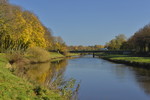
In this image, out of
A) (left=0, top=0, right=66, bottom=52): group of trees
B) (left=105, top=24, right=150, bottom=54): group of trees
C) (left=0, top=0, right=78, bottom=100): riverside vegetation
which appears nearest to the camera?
(left=0, top=0, right=78, bottom=100): riverside vegetation

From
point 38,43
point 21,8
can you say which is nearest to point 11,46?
point 38,43

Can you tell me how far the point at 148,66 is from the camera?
36125mm

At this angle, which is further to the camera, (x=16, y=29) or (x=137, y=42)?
(x=137, y=42)

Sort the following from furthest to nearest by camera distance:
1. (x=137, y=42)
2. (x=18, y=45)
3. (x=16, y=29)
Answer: (x=137, y=42) < (x=18, y=45) < (x=16, y=29)

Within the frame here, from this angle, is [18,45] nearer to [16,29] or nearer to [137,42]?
[16,29]

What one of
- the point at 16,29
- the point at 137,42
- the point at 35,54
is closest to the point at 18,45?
the point at 35,54

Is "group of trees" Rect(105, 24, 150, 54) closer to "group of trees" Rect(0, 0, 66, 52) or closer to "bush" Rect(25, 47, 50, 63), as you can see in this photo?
"bush" Rect(25, 47, 50, 63)

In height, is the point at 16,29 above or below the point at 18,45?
above

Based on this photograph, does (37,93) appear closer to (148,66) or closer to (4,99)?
(4,99)

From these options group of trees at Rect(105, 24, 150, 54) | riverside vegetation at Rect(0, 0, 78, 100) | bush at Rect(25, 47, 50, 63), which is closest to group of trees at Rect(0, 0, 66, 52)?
riverside vegetation at Rect(0, 0, 78, 100)

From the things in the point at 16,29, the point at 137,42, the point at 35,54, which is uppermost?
the point at 16,29

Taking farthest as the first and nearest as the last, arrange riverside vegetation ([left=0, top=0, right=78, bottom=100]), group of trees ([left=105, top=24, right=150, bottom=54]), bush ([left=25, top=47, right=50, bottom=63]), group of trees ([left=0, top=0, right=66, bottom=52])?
group of trees ([left=105, top=24, right=150, bottom=54])
bush ([left=25, top=47, right=50, bottom=63])
group of trees ([left=0, top=0, right=66, bottom=52])
riverside vegetation ([left=0, top=0, right=78, bottom=100])

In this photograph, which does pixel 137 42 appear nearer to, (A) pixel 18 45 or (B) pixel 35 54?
(B) pixel 35 54

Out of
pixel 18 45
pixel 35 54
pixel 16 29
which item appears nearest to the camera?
pixel 16 29
